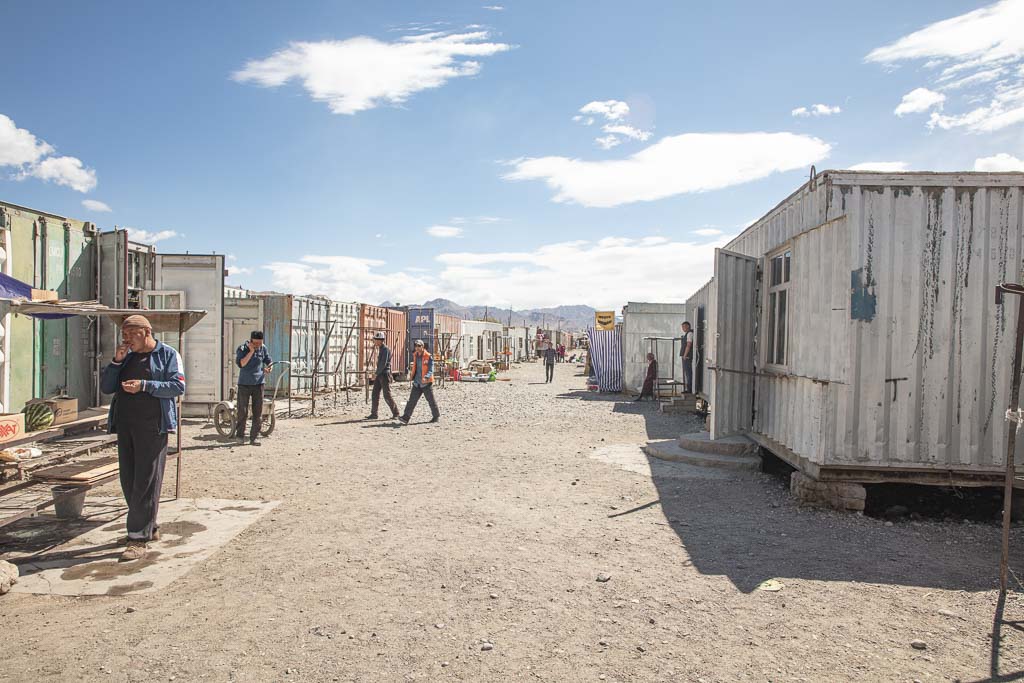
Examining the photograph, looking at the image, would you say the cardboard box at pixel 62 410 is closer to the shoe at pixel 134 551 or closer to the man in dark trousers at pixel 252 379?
the man in dark trousers at pixel 252 379

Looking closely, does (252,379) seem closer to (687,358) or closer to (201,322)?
(201,322)

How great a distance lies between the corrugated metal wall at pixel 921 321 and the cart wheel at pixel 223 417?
8736 mm

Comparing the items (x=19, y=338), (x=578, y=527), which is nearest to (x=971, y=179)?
(x=578, y=527)

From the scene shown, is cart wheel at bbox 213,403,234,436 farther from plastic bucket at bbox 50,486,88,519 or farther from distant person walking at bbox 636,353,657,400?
distant person walking at bbox 636,353,657,400

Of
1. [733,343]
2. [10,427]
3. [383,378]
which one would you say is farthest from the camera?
[383,378]

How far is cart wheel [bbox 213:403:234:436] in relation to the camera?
433 inches

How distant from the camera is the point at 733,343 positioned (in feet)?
29.0

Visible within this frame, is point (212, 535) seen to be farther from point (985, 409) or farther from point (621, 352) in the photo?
point (621, 352)

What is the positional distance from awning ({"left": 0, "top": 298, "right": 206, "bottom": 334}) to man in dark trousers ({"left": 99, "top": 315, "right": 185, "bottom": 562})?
4.27ft

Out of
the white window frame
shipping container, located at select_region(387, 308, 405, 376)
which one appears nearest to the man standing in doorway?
the white window frame

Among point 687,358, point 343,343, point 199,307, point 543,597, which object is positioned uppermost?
point 199,307

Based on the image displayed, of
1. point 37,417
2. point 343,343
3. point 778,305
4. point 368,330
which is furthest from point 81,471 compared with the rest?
point 368,330

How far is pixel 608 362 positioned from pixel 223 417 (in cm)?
1329

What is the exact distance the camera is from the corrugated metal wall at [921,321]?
6441mm
